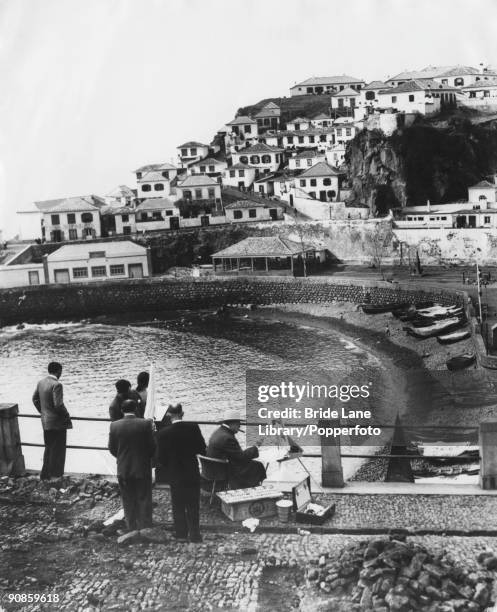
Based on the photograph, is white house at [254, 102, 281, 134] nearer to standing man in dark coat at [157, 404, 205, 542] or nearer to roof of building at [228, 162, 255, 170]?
roof of building at [228, 162, 255, 170]

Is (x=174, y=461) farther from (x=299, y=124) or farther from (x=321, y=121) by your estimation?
(x=321, y=121)

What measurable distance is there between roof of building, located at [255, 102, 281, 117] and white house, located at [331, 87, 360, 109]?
4816 mm

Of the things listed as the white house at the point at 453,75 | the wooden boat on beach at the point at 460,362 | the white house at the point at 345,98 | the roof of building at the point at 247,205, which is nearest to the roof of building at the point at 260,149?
the white house at the point at 345,98

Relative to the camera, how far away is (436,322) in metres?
26.8

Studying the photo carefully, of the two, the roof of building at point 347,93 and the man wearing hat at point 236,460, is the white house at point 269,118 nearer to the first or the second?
the roof of building at point 347,93

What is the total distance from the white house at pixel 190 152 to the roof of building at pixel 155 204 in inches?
457

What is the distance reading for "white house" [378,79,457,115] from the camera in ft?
162

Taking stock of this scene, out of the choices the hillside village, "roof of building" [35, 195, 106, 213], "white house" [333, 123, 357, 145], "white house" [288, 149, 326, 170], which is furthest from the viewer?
"white house" [288, 149, 326, 170]

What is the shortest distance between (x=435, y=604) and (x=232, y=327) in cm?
2915

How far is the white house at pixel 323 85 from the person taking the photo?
69.9 metres

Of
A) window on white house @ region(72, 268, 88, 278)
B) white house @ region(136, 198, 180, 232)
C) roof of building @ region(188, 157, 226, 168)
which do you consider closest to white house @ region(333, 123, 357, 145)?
roof of building @ region(188, 157, 226, 168)

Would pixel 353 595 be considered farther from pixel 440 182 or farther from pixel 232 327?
pixel 440 182

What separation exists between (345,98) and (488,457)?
198 ft

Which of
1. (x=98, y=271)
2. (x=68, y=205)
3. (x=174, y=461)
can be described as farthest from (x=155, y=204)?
(x=174, y=461)
